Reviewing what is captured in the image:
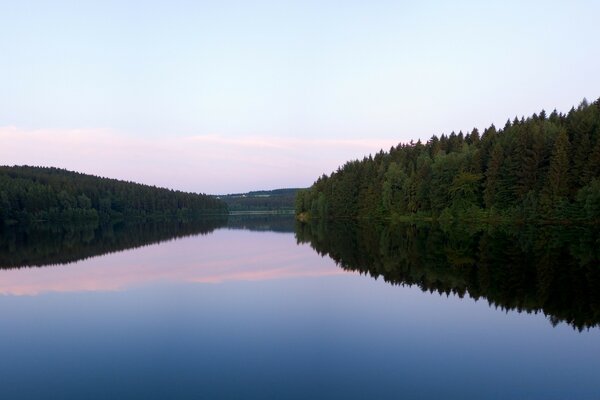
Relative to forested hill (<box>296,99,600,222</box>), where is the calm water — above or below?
below

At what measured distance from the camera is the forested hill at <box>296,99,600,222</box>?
65.4 meters

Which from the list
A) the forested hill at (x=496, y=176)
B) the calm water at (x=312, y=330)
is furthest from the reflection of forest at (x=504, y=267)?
the forested hill at (x=496, y=176)

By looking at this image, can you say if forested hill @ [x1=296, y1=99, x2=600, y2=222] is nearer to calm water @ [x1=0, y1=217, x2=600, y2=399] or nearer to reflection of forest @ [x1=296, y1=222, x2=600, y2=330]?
reflection of forest @ [x1=296, y1=222, x2=600, y2=330]

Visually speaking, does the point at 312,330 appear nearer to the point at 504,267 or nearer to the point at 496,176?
the point at 504,267

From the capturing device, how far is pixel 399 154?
385 feet

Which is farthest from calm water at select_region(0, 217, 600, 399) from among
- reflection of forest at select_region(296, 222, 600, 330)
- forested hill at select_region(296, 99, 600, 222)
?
forested hill at select_region(296, 99, 600, 222)

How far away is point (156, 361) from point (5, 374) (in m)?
4.30

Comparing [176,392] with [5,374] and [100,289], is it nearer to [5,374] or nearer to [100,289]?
[5,374]

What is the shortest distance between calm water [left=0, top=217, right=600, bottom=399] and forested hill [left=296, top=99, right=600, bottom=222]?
32.7 metres

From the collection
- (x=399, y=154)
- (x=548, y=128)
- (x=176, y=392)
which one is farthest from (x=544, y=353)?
(x=399, y=154)

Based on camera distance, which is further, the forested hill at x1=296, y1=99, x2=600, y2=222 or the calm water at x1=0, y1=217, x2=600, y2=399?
the forested hill at x1=296, y1=99, x2=600, y2=222

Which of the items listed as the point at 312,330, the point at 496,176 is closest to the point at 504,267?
the point at 312,330

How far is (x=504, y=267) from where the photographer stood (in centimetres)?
3108

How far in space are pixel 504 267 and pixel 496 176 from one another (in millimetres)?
50197
